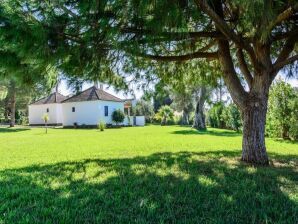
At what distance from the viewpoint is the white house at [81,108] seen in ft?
104

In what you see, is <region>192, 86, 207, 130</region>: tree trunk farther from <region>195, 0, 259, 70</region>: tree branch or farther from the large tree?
<region>195, 0, 259, 70</region>: tree branch

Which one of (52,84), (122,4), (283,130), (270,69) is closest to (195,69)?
(270,69)

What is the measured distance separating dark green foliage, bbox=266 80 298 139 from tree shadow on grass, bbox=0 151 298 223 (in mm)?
9326

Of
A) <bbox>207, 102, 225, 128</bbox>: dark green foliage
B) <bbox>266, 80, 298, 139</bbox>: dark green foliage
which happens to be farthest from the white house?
<bbox>266, 80, 298, 139</bbox>: dark green foliage

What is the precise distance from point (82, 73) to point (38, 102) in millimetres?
32727

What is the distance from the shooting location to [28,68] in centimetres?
532

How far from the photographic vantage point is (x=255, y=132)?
258 inches

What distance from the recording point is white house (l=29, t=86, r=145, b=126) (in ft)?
104

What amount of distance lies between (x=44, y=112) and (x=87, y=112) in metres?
7.61

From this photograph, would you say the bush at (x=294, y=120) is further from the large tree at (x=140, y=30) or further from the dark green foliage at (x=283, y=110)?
the large tree at (x=140, y=30)

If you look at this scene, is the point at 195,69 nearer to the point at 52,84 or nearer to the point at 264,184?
the point at 52,84

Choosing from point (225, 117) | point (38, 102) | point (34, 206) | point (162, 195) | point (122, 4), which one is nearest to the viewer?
point (34, 206)

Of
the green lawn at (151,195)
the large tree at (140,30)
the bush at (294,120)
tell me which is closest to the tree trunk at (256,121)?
the large tree at (140,30)

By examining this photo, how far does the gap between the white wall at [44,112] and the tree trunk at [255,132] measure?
3200 centimetres
